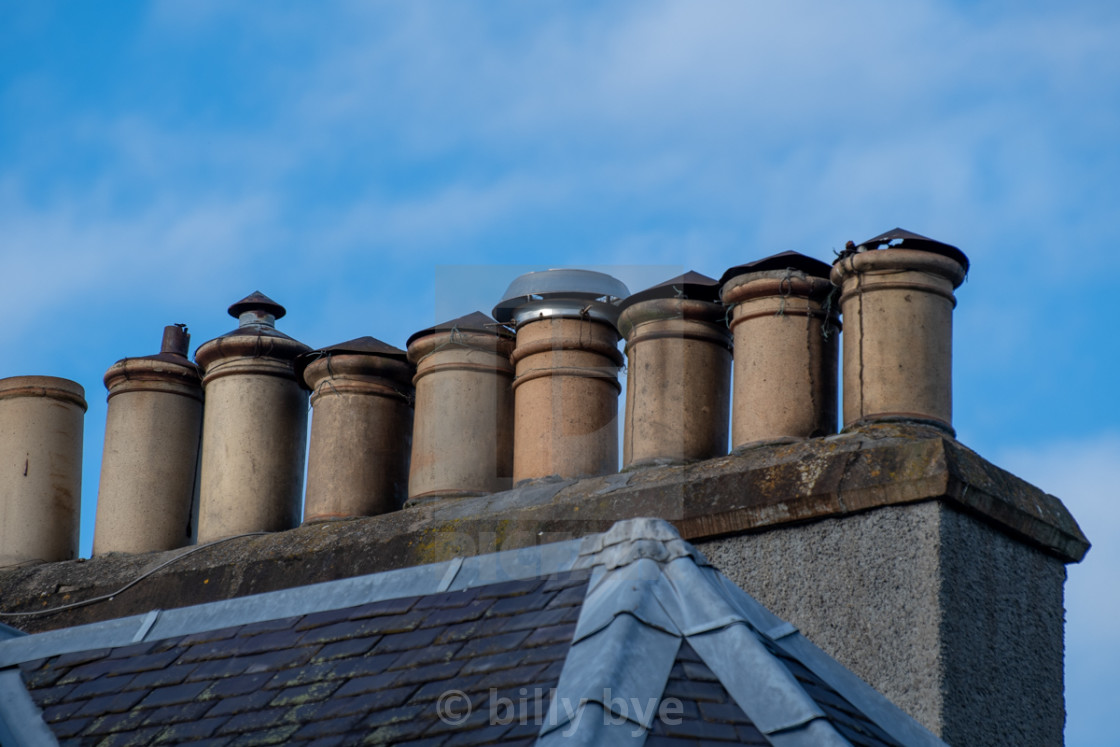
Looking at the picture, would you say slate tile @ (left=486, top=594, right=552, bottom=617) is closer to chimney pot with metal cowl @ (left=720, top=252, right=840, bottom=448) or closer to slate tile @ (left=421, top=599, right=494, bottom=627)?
slate tile @ (left=421, top=599, right=494, bottom=627)

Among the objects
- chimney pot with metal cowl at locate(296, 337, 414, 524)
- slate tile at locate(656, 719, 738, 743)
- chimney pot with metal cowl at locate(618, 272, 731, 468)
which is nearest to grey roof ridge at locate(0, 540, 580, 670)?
slate tile at locate(656, 719, 738, 743)

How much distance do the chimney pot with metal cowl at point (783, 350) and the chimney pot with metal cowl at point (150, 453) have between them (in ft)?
11.2

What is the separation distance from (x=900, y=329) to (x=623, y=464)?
1.35 meters

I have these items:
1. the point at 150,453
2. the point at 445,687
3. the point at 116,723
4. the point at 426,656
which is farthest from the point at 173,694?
the point at 150,453

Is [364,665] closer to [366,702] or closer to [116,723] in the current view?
[366,702]

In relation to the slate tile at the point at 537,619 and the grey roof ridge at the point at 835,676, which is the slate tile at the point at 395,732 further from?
the grey roof ridge at the point at 835,676

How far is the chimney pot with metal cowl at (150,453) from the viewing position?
912 cm

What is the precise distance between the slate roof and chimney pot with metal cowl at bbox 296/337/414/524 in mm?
2204

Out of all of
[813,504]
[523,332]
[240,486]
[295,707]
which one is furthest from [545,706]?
[240,486]

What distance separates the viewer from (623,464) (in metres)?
7.47

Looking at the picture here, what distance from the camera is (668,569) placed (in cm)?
506

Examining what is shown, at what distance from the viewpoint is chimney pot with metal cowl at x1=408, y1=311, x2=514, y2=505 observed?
800 cm

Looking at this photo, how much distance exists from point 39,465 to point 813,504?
5.06 metres

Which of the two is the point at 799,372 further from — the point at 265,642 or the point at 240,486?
A: the point at 240,486
